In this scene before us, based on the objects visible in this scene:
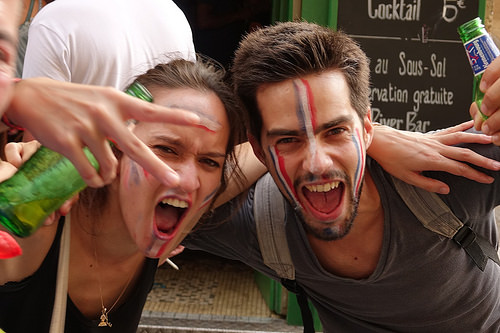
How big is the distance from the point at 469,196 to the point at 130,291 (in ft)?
4.53

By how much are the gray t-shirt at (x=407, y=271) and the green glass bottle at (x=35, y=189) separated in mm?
1290

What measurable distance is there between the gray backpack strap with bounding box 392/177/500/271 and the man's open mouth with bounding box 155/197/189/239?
0.88 meters

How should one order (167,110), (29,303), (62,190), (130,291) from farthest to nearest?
(130,291) → (29,303) → (62,190) → (167,110)

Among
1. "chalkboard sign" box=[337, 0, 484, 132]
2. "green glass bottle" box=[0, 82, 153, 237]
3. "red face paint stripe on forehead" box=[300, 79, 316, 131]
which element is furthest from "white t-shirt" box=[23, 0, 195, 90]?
"chalkboard sign" box=[337, 0, 484, 132]

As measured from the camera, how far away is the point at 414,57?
4.75 m

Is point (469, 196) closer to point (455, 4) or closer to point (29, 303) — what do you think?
point (29, 303)

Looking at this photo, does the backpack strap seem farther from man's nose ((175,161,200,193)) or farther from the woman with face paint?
man's nose ((175,161,200,193))

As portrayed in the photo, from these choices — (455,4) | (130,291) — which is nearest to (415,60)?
(455,4)

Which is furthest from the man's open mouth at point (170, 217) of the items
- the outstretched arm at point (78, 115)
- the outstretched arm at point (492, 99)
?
the outstretched arm at point (78, 115)

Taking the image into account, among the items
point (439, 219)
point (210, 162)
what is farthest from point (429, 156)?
point (210, 162)

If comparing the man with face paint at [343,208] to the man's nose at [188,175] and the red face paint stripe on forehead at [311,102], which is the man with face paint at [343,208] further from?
the man's nose at [188,175]

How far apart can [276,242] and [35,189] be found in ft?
4.54

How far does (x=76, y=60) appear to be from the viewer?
2.78 metres

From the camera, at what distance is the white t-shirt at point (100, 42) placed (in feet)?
8.95
